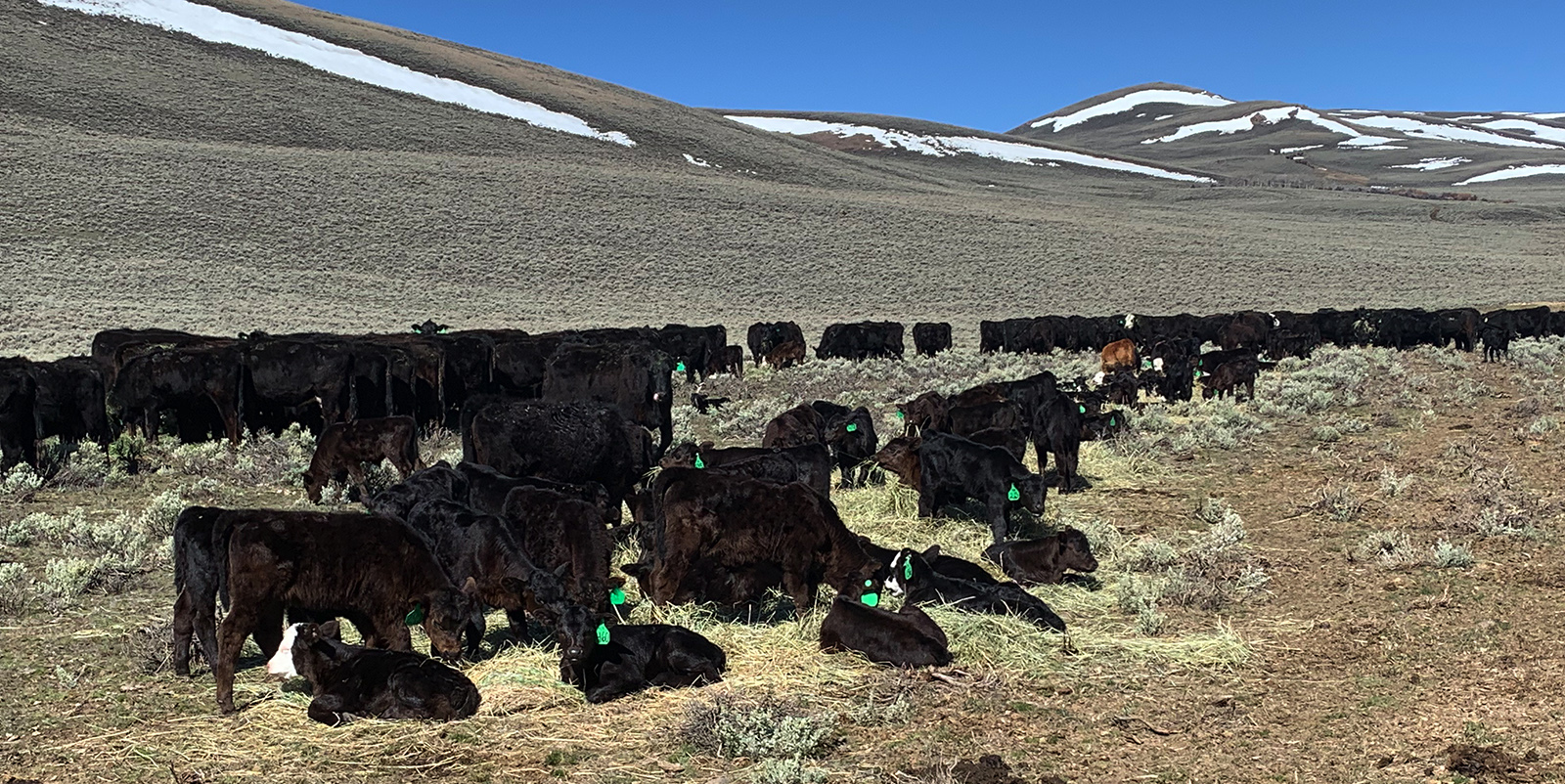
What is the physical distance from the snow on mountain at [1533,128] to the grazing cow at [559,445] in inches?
7617

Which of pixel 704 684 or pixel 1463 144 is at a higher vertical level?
pixel 1463 144

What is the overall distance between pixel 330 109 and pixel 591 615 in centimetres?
7287

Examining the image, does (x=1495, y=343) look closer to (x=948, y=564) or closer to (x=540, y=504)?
(x=948, y=564)

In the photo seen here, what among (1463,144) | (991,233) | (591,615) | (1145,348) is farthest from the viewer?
(1463,144)

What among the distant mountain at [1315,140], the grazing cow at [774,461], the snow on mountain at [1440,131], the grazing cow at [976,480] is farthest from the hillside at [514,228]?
the snow on mountain at [1440,131]

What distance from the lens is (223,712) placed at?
6.06 m

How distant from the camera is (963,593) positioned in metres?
7.78

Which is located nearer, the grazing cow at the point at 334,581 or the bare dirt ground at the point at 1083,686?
the bare dirt ground at the point at 1083,686

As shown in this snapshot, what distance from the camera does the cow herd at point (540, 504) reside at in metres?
6.42

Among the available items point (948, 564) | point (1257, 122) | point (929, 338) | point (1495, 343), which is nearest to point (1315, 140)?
point (1257, 122)

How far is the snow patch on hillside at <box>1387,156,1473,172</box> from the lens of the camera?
435 ft

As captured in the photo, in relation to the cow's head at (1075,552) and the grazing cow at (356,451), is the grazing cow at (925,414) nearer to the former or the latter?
the cow's head at (1075,552)

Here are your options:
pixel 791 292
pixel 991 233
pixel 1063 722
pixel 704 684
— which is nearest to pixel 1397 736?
pixel 1063 722

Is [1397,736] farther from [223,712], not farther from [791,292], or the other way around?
[791,292]
